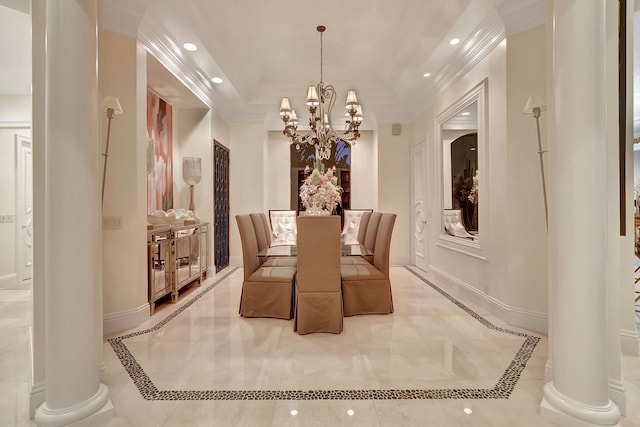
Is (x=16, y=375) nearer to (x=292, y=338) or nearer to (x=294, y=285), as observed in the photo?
(x=292, y=338)

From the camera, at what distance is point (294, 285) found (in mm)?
3334

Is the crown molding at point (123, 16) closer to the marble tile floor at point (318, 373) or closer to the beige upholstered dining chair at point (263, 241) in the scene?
the beige upholstered dining chair at point (263, 241)

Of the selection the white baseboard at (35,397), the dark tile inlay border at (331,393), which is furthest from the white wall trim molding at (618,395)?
the white baseboard at (35,397)

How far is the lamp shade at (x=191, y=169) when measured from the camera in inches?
189

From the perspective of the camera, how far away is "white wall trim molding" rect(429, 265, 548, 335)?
294 cm

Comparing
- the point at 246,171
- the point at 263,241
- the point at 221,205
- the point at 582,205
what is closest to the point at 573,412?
the point at 582,205

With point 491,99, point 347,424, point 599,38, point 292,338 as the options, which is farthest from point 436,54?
point 347,424

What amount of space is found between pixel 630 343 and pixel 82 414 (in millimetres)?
3592

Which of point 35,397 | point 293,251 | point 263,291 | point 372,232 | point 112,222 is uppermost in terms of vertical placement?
point 112,222

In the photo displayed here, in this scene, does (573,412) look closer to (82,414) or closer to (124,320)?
(82,414)

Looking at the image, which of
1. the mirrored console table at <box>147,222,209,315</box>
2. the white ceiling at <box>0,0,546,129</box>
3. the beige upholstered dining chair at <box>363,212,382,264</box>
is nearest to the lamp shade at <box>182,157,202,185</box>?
the mirrored console table at <box>147,222,209,315</box>

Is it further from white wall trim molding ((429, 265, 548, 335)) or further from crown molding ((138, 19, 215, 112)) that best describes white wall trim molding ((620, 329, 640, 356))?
crown molding ((138, 19, 215, 112))

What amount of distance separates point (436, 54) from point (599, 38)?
107 inches

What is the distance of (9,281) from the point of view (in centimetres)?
479
